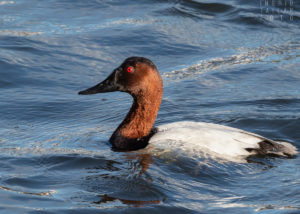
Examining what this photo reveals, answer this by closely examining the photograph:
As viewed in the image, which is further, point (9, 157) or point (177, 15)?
point (177, 15)

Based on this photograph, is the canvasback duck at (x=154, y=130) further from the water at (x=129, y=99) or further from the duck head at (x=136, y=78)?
the water at (x=129, y=99)

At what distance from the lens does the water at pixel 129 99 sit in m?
5.63

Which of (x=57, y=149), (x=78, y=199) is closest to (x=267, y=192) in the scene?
(x=78, y=199)

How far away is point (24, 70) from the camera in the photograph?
32.6ft

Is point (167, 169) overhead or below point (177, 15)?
below

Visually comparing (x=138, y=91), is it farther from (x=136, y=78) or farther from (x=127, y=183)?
(x=127, y=183)

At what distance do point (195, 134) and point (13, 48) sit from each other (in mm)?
5270

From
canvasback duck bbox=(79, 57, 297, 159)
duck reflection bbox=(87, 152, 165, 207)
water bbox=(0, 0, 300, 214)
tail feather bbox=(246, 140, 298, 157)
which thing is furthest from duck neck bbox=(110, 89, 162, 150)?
tail feather bbox=(246, 140, 298, 157)

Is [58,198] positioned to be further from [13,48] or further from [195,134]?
[13,48]

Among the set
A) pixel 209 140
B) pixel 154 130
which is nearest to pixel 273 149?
pixel 209 140

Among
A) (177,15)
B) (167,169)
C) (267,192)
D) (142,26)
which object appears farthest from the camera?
(177,15)

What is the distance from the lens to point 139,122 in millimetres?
7172

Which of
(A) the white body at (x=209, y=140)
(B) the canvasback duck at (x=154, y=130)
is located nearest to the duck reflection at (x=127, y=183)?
(A) the white body at (x=209, y=140)

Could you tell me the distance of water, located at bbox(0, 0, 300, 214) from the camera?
5629 millimetres
